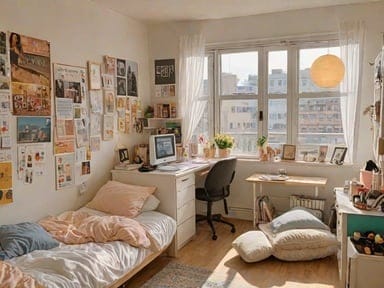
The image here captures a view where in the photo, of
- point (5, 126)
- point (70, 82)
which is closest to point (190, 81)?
point (70, 82)

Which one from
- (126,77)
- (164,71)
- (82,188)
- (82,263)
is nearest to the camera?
(82,263)

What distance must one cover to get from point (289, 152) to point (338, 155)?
1.79 ft

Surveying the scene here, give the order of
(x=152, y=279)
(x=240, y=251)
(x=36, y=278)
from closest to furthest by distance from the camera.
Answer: (x=36, y=278) < (x=152, y=279) < (x=240, y=251)

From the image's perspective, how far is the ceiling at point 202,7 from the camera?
374 centimetres

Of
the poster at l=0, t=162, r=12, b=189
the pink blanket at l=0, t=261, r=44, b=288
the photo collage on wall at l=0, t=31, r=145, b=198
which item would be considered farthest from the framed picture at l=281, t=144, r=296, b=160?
the pink blanket at l=0, t=261, r=44, b=288

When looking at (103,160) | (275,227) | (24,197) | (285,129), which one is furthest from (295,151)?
(24,197)

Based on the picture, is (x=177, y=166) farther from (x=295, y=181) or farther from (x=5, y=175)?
(x=5, y=175)

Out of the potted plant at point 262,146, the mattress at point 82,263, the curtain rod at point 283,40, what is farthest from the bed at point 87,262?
the curtain rod at point 283,40

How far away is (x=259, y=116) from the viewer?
4.45 metres

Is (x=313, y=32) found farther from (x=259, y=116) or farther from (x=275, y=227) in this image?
(x=275, y=227)

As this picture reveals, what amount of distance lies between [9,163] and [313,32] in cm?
336

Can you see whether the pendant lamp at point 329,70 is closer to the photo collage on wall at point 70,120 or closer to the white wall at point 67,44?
the white wall at point 67,44

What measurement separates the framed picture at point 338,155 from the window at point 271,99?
134mm

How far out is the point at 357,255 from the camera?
238 cm
